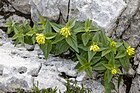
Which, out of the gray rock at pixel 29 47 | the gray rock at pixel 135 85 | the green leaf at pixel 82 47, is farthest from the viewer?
the gray rock at pixel 29 47

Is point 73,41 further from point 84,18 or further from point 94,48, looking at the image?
point 84,18

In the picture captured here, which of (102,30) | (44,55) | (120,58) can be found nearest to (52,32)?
(44,55)

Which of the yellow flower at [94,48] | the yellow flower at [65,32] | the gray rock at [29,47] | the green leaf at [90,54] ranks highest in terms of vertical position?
the yellow flower at [65,32]

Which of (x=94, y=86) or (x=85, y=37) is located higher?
(x=85, y=37)

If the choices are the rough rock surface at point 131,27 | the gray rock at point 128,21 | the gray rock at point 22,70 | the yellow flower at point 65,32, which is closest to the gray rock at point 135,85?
the rough rock surface at point 131,27

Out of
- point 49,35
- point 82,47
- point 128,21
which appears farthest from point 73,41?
point 128,21

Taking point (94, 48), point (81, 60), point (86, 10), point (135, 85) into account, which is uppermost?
point (86, 10)

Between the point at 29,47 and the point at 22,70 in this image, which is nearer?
the point at 22,70

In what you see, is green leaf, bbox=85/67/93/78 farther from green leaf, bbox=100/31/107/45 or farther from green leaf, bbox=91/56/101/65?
green leaf, bbox=100/31/107/45

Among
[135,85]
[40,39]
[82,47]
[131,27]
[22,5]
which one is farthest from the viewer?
[22,5]

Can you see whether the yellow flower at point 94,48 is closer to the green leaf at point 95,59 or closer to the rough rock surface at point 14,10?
the green leaf at point 95,59
